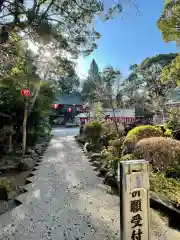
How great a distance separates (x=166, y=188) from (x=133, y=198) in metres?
2.40

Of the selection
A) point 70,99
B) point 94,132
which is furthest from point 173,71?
point 70,99

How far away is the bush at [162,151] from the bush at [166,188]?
0.32 meters

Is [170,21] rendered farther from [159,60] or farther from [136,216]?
[159,60]

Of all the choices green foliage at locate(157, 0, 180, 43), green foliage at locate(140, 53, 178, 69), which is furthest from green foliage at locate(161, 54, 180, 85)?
green foliage at locate(140, 53, 178, 69)

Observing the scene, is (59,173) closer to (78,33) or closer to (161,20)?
(78,33)

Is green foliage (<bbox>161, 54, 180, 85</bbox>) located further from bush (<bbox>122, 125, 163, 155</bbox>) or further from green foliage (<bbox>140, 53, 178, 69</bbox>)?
green foliage (<bbox>140, 53, 178, 69</bbox>)

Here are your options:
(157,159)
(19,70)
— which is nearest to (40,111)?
(19,70)

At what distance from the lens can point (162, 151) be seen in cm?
445

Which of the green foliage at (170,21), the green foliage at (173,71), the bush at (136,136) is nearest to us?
the bush at (136,136)

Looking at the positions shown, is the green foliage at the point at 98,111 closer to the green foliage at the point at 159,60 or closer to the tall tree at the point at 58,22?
Answer: the tall tree at the point at 58,22

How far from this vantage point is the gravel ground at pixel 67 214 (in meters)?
2.67

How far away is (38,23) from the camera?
5.70 meters

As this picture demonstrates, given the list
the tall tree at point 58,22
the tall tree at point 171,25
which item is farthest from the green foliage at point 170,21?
the tall tree at point 58,22

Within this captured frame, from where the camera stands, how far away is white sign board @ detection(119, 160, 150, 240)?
1767mm
